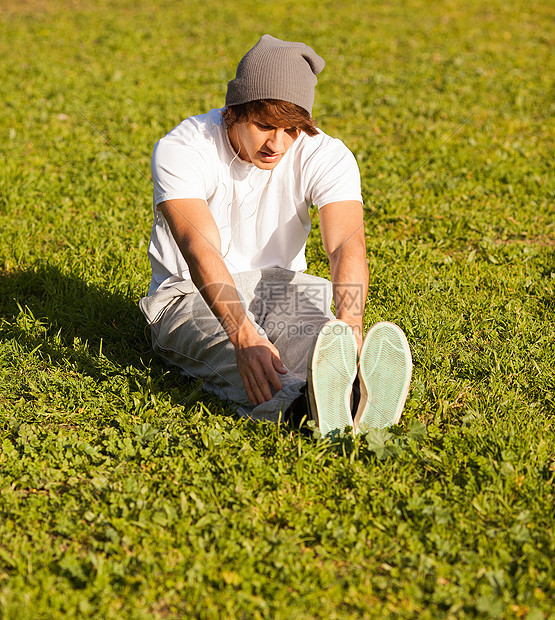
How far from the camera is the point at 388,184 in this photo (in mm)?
5738

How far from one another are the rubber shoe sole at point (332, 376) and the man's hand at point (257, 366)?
0.21m

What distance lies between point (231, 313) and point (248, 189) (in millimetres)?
774

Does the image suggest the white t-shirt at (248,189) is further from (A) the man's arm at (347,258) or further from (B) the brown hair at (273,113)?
(B) the brown hair at (273,113)

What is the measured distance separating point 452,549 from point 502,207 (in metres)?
3.69

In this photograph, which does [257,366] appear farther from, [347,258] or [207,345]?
[347,258]

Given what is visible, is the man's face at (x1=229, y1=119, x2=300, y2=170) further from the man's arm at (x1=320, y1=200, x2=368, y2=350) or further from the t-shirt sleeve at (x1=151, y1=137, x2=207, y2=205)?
the man's arm at (x1=320, y1=200, x2=368, y2=350)

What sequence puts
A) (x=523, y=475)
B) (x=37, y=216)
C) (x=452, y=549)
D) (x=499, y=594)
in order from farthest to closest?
(x=37, y=216) < (x=523, y=475) < (x=452, y=549) < (x=499, y=594)

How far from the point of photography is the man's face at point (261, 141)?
3062mm

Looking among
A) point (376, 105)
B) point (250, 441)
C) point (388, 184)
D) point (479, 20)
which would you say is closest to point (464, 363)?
point (250, 441)

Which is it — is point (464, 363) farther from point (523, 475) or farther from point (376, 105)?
point (376, 105)

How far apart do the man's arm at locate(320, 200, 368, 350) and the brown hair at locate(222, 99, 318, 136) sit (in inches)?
17.0

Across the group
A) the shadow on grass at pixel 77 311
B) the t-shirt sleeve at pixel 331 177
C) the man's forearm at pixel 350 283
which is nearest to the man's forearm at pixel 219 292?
the man's forearm at pixel 350 283

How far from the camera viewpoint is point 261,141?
310 centimetres

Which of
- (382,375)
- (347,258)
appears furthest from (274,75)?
(382,375)
